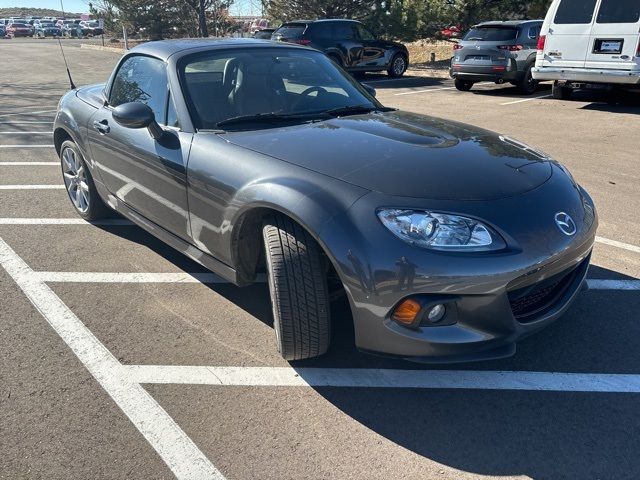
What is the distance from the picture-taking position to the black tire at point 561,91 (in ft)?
39.1

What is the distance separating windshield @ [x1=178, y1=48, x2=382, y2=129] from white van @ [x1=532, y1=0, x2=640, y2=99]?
308 inches

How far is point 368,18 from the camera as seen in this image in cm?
2241

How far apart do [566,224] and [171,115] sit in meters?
2.41

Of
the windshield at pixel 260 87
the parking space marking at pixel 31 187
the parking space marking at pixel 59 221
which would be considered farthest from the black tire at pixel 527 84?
the parking space marking at pixel 59 221

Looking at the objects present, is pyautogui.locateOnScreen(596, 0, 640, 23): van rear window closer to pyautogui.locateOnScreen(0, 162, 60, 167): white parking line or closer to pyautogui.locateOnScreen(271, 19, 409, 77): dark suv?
pyautogui.locateOnScreen(271, 19, 409, 77): dark suv

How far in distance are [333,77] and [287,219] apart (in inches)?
70.6

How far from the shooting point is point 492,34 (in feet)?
42.5

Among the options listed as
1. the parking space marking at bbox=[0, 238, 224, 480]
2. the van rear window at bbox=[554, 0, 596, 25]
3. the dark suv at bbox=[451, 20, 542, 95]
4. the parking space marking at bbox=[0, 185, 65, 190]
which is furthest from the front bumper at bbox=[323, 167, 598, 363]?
the dark suv at bbox=[451, 20, 542, 95]

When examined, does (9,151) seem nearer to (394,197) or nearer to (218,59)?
(218,59)

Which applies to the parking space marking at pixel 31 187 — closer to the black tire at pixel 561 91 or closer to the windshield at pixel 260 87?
the windshield at pixel 260 87

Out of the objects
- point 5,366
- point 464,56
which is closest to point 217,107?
point 5,366

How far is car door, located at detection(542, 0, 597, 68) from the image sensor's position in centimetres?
1033

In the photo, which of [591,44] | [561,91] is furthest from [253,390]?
[561,91]

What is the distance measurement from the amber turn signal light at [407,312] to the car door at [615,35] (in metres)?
9.44
